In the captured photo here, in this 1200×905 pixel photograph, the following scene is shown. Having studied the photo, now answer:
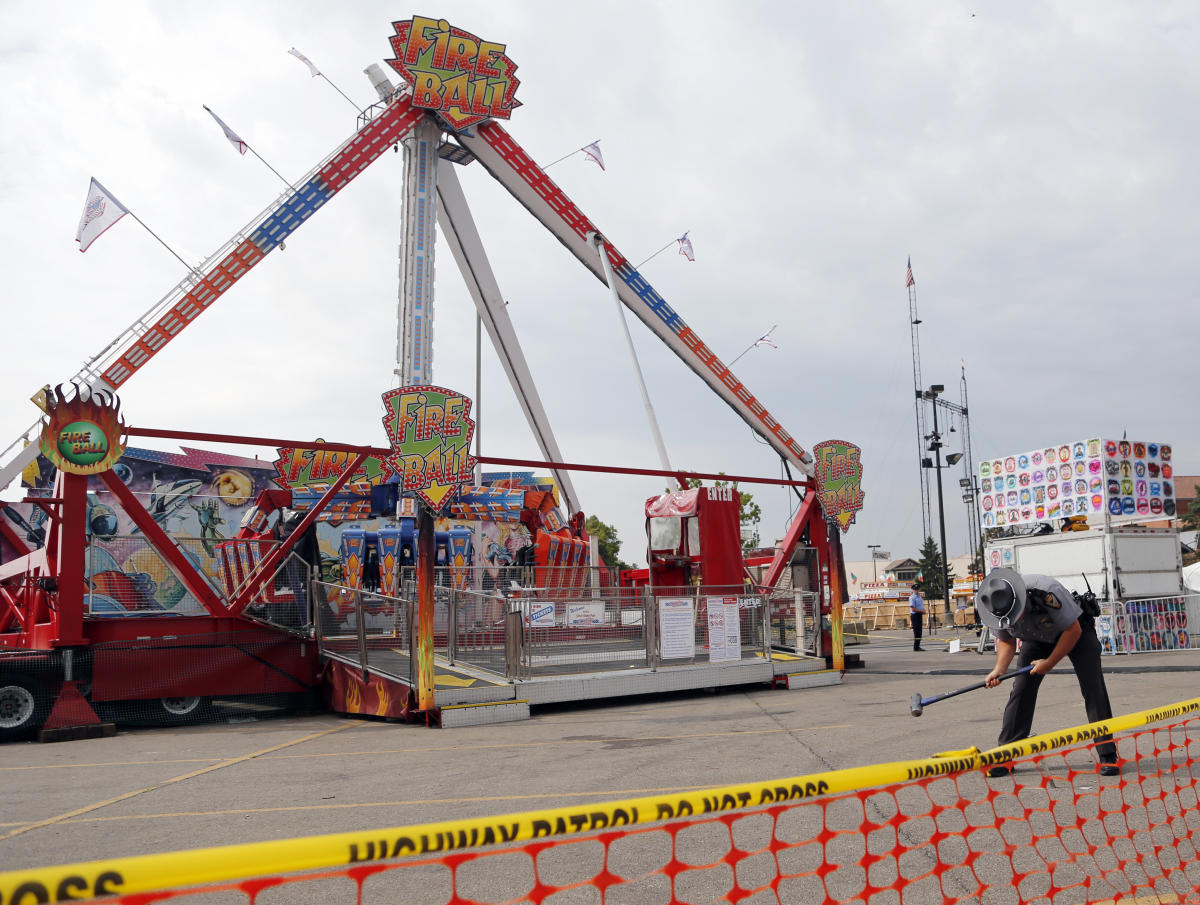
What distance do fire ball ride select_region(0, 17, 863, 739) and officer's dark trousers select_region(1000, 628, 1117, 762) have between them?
7.32m

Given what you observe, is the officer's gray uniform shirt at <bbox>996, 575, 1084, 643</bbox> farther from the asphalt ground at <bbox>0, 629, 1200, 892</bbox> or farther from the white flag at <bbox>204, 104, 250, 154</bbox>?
the white flag at <bbox>204, 104, 250, 154</bbox>

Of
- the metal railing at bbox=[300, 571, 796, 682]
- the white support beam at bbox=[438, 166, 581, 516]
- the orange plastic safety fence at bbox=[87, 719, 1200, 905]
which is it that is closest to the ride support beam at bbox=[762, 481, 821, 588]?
the metal railing at bbox=[300, 571, 796, 682]

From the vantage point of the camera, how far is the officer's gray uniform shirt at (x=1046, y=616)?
665 centimetres

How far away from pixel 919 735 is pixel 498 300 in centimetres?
2514

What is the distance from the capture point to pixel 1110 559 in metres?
19.7

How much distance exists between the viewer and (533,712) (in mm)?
13219

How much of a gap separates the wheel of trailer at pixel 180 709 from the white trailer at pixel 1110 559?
636 inches

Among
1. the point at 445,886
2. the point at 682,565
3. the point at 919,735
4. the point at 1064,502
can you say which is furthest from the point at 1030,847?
the point at 1064,502

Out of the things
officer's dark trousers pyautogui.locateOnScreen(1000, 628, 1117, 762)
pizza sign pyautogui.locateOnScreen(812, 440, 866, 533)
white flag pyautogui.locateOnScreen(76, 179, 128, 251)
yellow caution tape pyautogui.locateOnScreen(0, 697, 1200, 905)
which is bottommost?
officer's dark trousers pyautogui.locateOnScreen(1000, 628, 1117, 762)

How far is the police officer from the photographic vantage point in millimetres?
6531

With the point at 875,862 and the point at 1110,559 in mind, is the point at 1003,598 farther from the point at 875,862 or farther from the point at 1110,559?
the point at 1110,559

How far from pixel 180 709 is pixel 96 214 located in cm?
1288

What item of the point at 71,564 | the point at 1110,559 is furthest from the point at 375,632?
the point at 1110,559

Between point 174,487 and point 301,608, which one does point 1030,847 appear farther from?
point 174,487
